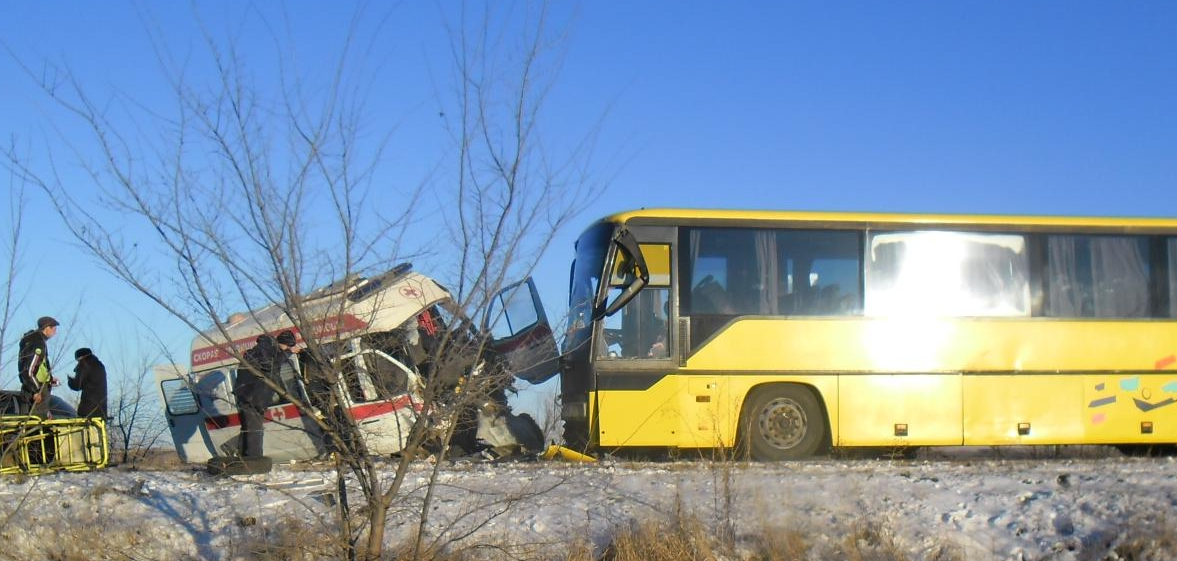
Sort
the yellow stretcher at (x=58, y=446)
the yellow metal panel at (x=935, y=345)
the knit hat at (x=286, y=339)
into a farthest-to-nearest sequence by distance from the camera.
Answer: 1. the yellow metal panel at (x=935, y=345)
2. the yellow stretcher at (x=58, y=446)
3. the knit hat at (x=286, y=339)

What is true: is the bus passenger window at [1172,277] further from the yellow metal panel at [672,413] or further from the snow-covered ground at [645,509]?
the yellow metal panel at [672,413]

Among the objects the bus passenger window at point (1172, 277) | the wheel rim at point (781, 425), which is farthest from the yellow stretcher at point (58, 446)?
the bus passenger window at point (1172, 277)

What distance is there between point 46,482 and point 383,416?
489 centimetres

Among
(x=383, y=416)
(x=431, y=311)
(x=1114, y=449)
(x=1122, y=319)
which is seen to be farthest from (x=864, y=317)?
(x=383, y=416)

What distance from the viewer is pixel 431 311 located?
26.4 feet

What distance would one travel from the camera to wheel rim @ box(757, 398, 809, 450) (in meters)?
13.3

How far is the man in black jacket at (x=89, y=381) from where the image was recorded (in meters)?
12.9

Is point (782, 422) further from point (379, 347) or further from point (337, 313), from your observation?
point (337, 313)

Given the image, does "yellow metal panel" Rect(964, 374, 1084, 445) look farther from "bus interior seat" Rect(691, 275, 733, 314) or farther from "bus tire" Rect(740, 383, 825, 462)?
"bus interior seat" Rect(691, 275, 733, 314)

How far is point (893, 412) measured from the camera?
43.6 ft

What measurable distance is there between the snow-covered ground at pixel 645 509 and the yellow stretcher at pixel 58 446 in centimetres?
69

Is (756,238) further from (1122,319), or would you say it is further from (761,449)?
(1122,319)

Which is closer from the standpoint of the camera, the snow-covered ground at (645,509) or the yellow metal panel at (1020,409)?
the snow-covered ground at (645,509)

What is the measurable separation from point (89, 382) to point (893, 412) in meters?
8.84
